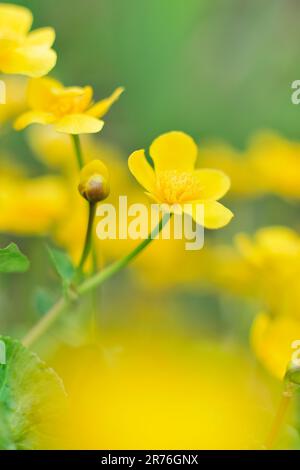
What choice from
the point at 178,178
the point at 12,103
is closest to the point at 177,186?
the point at 178,178

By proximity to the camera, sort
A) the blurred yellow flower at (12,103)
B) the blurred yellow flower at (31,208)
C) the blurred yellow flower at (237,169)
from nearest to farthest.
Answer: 1. the blurred yellow flower at (31,208)
2. the blurred yellow flower at (12,103)
3. the blurred yellow flower at (237,169)

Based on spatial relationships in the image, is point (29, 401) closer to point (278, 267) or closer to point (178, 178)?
point (178, 178)

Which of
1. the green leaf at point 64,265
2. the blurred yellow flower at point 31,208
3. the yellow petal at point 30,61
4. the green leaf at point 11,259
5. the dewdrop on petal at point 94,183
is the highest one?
the blurred yellow flower at point 31,208

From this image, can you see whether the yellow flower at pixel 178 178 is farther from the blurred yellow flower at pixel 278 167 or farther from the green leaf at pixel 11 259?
the blurred yellow flower at pixel 278 167

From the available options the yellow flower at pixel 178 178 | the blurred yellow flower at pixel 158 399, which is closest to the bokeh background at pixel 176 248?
the blurred yellow flower at pixel 158 399

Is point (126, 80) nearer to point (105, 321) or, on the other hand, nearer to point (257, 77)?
point (257, 77)

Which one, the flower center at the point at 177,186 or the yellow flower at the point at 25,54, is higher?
the yellow flower at the point at 25,54
